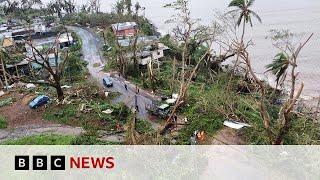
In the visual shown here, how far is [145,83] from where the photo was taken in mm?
34969

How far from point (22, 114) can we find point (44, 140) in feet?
17.2

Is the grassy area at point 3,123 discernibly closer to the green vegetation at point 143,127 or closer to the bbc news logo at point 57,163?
the bbc news logo at point 57,163

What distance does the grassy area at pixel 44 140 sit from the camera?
23.2m

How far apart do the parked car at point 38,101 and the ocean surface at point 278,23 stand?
23.9m

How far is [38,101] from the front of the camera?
2858 cm

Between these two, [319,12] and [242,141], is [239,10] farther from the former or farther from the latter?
[319,12]

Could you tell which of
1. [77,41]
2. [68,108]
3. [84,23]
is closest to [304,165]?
[68,108]

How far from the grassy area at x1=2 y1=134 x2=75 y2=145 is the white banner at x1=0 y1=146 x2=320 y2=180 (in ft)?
2.42

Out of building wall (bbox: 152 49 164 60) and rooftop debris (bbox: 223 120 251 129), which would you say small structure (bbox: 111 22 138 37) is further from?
rooftop debris (bbox: 223 120 251 129)

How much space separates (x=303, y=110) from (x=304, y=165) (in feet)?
34.2

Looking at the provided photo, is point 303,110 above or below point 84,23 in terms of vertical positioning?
below

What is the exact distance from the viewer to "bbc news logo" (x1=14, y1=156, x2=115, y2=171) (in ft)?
64.8

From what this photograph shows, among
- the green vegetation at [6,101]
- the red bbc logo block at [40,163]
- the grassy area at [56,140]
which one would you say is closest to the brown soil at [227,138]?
the grassy area at [56,140]

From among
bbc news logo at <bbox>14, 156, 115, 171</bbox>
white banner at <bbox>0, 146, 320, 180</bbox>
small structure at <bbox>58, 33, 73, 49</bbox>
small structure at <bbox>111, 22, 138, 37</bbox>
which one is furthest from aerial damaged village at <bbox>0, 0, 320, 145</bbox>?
small structure at <bbox>111, 22, 138, 37</bbox>
